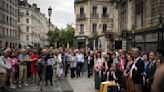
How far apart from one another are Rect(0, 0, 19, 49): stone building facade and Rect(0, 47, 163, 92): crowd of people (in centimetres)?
4787

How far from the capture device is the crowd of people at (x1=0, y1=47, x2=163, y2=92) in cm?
1130

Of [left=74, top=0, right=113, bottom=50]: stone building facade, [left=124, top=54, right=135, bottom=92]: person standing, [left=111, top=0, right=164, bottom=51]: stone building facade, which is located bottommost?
[left=124, top=54, right=135, bottom=92]: person standing

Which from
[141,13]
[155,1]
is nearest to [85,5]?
[141,13]

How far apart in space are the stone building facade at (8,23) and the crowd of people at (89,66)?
157 feet

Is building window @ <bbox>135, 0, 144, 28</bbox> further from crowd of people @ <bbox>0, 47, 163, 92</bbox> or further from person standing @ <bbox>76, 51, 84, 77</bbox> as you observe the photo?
person standing @ <bbox>76, 51, 84, 77</bbox>

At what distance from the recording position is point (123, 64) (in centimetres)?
1439

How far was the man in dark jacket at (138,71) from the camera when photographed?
11180mm

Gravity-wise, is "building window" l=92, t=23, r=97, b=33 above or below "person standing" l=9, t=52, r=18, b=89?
above

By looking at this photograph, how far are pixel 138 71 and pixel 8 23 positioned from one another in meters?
73.0

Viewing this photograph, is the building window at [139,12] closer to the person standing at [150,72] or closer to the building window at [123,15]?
the building window at [123,15]

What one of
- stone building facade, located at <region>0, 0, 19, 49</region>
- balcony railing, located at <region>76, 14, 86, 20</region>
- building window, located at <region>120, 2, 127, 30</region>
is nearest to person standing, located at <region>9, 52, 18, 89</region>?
building window, located at <region>120, 2, 127, 30</region>

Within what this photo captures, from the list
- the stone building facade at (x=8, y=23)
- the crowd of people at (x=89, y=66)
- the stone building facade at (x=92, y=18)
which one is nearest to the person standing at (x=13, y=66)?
the crowd of people at (x=89, y=66)

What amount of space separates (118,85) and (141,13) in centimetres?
2285

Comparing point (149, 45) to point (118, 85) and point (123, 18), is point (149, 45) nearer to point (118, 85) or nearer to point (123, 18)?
point (118, 85)
